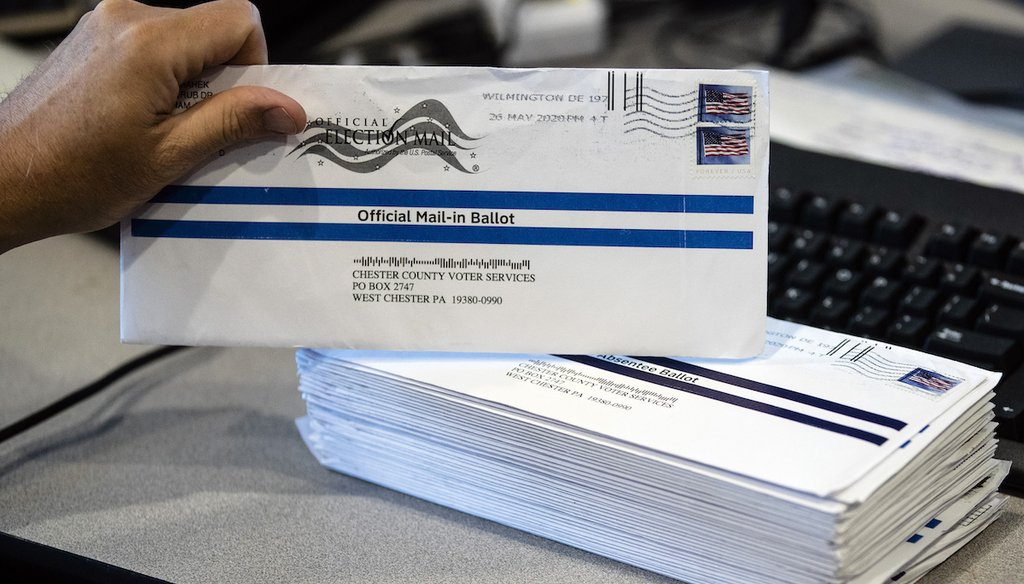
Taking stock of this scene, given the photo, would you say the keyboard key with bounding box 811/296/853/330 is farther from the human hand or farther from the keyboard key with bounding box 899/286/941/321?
the human hand

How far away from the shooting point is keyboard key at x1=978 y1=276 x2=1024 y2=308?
576 millimetres

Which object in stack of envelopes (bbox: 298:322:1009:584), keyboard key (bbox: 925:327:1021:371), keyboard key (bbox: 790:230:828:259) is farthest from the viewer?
keyboard key (bbox: 790:230:828:259)

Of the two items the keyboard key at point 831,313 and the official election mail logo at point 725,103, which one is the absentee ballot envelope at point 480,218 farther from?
the keyboard key at point 831,313

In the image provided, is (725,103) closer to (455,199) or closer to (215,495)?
(455,199)

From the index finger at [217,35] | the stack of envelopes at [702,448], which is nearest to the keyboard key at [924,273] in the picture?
the stack of envelopes at [702,448]

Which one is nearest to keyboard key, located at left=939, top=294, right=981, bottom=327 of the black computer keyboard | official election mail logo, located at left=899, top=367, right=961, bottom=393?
the black computer keyboard

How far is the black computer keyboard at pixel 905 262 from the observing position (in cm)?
55

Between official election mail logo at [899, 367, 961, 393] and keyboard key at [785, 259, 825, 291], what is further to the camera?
keyboard key at [785, 259, 825, 291]

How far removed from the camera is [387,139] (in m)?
Result: 0.50

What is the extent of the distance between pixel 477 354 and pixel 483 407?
0.16 ft

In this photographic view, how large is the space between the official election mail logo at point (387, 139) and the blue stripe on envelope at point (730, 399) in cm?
12

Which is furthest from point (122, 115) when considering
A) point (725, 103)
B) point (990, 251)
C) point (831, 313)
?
point (990, 251)

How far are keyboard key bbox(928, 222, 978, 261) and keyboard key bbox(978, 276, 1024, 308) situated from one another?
3 centimetres

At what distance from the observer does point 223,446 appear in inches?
22.1
